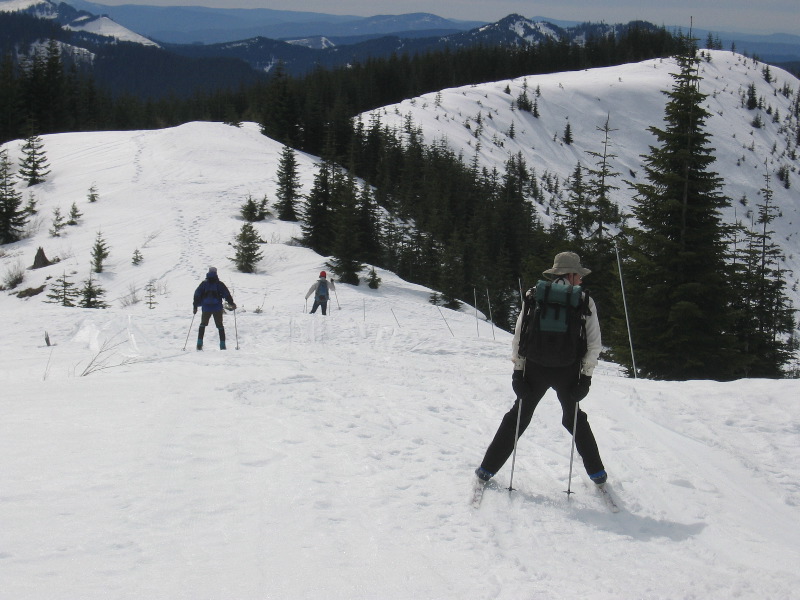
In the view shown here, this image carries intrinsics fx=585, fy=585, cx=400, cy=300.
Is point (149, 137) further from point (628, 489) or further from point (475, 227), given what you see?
point (628, 489)

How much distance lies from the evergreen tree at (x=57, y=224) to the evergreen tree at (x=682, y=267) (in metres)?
27.5

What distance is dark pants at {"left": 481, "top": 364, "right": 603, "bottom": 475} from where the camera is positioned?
4.73 meters

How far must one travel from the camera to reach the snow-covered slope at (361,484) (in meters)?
3.61

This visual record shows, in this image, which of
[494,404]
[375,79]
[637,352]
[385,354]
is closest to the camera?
[494,404]

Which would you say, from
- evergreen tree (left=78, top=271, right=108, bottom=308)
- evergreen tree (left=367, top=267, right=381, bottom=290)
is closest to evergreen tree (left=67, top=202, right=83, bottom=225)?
evergreen tree (left=78, top=271, right=108, bottom=308)

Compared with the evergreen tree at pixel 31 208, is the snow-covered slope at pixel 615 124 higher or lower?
higher

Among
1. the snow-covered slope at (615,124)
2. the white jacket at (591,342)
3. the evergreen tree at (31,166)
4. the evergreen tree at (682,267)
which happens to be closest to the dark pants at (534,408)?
the white jacket at (591,342)

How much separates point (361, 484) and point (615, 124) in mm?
112174

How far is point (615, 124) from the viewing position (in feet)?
344

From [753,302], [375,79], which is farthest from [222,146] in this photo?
[375,79]

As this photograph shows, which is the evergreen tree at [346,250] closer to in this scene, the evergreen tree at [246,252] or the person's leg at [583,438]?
the evergreen tree at [246,252]

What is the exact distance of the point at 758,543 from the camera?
4.38 m

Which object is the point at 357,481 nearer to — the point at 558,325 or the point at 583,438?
the point at 583,438

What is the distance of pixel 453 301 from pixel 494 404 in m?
18.4
